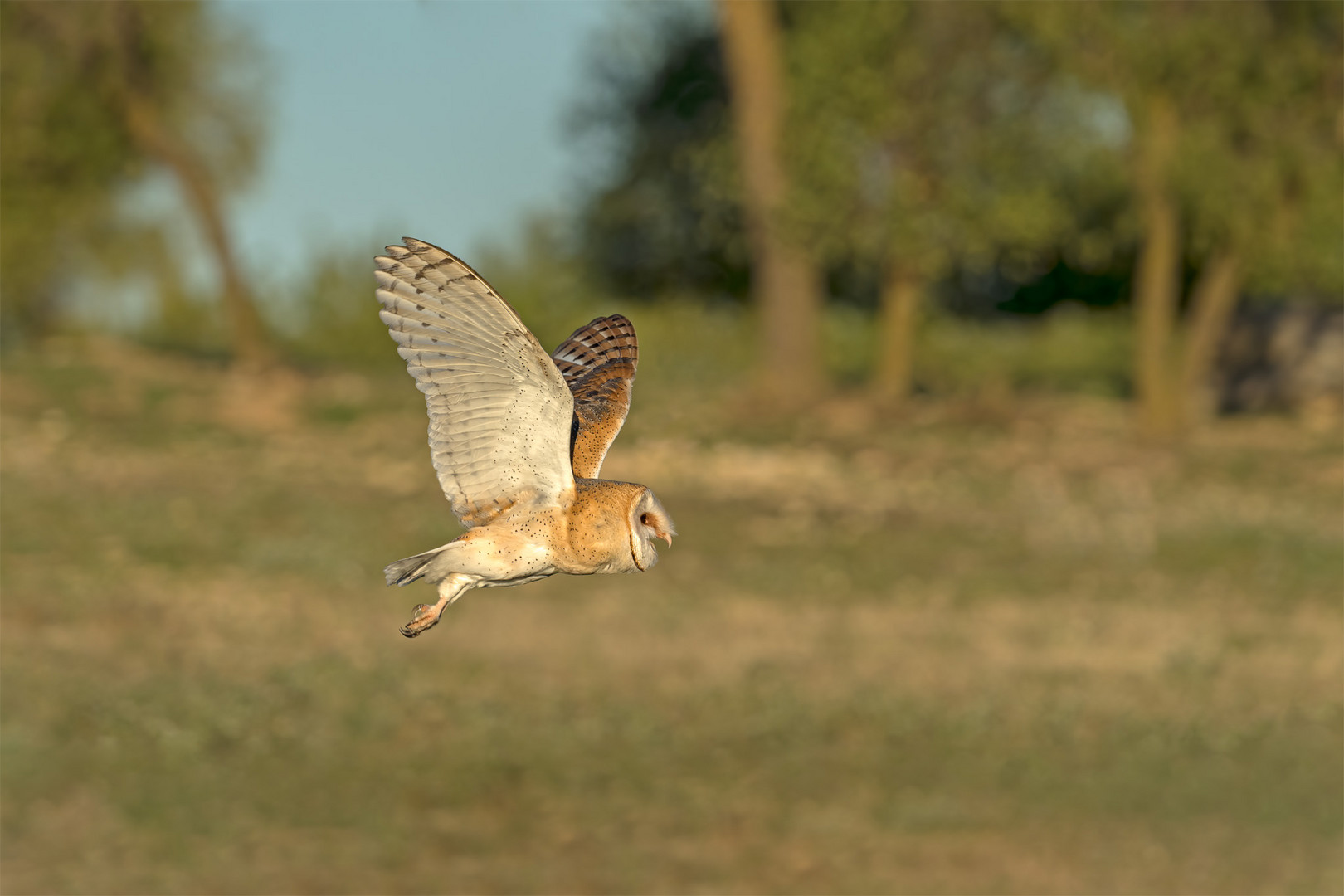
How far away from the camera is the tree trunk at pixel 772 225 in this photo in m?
22.4

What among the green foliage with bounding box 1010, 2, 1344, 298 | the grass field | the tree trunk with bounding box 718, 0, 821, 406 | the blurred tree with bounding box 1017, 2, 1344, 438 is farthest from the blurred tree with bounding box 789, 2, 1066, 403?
the grass field

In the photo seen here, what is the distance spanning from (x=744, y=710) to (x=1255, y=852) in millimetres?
4987

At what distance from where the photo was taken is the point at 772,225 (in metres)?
24.1

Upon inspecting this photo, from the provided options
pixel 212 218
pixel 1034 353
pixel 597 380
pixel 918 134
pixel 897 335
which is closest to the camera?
pixel 597 380

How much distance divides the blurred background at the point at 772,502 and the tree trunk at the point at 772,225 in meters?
0.08

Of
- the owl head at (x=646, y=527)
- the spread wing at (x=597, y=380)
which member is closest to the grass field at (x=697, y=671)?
the spread wing at (x=597, y=380)

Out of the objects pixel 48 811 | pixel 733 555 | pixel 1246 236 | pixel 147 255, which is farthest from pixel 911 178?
pixel 147 255

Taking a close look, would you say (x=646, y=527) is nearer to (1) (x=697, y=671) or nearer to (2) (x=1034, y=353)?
(1) (x=697, y=671)

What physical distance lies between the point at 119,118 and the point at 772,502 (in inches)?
525

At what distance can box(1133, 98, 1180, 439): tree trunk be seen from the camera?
23.3 meters

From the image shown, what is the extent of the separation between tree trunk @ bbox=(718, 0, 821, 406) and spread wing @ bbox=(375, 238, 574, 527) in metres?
20.0

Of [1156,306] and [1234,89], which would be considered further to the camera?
[1156,306]

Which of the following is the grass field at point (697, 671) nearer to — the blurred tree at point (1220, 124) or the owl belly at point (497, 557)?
the blurred tree at point (1220, 124)

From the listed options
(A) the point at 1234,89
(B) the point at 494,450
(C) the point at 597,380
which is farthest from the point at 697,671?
(B) the point at 494,450
